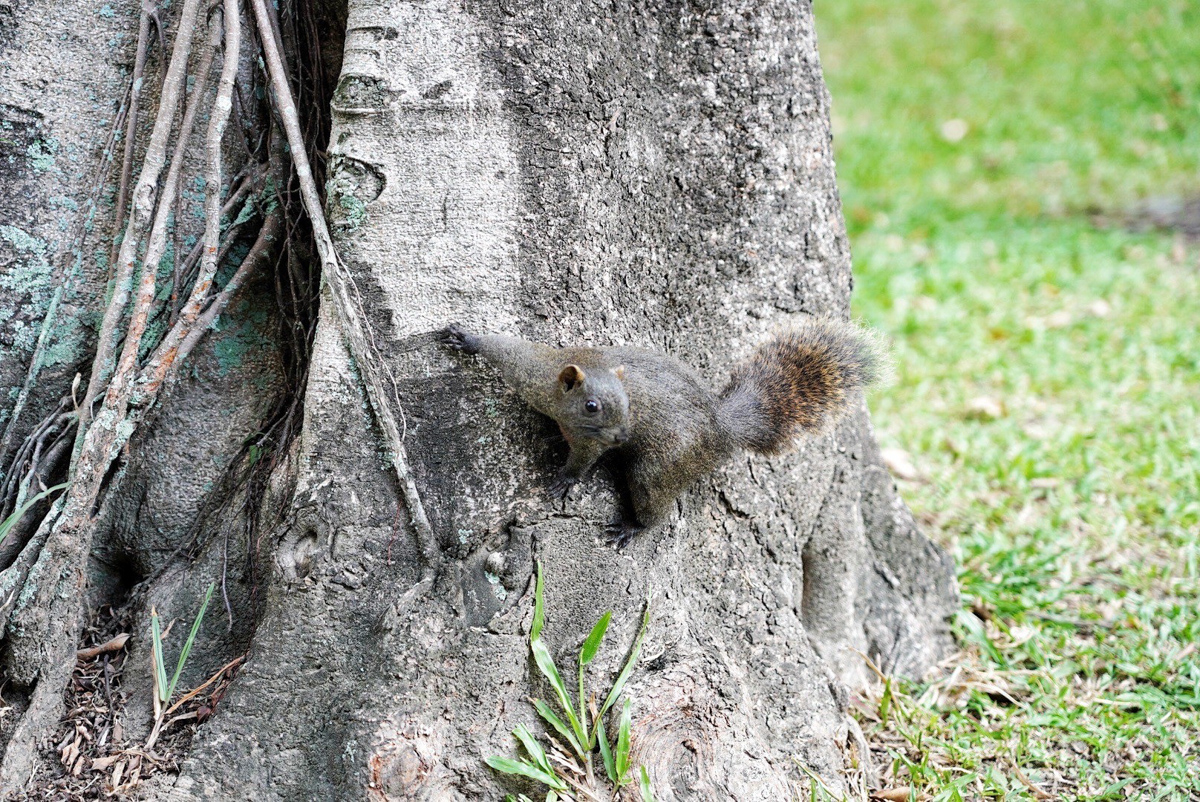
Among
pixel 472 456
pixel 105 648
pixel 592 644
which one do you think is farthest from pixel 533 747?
pixel 105 648

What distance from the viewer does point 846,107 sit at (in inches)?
416

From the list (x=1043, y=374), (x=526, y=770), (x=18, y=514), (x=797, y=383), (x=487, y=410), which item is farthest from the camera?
(x=1043, y=374)

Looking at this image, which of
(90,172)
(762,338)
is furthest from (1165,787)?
(90,172)

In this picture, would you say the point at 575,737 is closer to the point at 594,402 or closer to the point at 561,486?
the point at 561,486

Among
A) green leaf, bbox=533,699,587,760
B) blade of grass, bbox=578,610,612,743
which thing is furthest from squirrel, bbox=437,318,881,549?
green leaf, bbox=533,699,587,760

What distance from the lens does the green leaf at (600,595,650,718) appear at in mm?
2625

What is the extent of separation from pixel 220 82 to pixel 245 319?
62cm

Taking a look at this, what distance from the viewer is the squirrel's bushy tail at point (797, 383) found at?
9.70ft

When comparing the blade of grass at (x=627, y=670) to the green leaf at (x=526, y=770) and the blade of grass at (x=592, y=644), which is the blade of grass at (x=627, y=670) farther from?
the green leaf at (x=526, y=770)

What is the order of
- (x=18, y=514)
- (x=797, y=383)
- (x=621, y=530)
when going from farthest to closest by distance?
(x=797, y=383), (x=621, y=530), (x=18, y=514)

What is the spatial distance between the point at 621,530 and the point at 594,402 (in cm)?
40

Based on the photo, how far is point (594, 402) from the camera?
2.55 m

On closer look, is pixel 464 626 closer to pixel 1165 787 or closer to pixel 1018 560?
pixel 1165 787

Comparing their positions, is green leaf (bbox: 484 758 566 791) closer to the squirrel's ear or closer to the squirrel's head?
the squirrel's head
